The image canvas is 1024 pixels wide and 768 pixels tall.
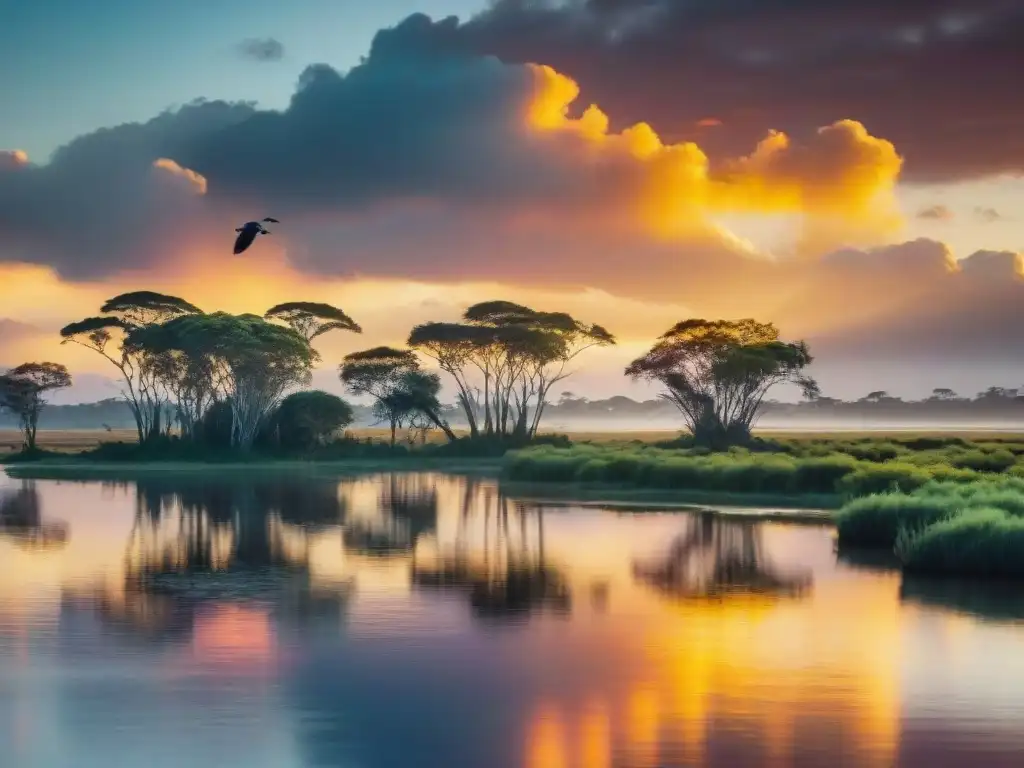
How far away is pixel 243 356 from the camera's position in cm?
7362

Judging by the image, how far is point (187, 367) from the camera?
7781cm

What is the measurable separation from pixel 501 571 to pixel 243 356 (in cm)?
5106

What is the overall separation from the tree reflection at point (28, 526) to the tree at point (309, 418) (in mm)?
31613

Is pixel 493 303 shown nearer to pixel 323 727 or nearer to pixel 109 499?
pixel 109 499

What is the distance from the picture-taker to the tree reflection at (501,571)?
20.9 metres

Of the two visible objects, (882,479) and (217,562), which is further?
(882,479)

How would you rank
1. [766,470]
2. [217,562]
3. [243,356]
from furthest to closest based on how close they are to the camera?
[243,356] → [766,470] → [217,562]

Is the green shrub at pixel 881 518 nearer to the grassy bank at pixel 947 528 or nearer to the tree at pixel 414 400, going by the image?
the grassy bank at pixel 947 528

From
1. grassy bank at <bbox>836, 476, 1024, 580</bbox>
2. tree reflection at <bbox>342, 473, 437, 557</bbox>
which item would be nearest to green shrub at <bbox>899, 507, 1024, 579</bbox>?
grassy bank at <bbox>836, 476, 1024, 580</bbox>

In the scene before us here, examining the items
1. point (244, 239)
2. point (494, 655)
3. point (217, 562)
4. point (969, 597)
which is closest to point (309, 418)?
point (217, 562)

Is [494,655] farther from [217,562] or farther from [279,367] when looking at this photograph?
[279,367]

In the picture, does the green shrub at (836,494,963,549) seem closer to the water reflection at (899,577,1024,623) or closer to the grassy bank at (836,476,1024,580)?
the grassy bank at (836,476,1024,580)

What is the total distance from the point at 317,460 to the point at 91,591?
5642cm

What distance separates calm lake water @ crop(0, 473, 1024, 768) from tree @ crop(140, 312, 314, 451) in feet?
144
